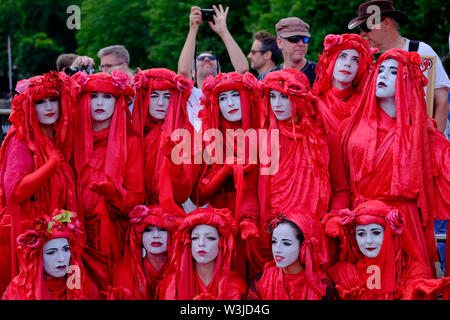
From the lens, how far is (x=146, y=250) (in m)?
4.05

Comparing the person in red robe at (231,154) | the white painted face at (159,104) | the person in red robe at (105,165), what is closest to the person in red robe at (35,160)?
the person in red robe at (105,165)

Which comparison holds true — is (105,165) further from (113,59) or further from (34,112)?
(113,59)

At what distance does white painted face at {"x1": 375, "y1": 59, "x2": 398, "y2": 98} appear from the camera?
410 centimetres

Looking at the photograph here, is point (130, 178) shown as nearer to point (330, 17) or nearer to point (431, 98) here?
point (431, 98)

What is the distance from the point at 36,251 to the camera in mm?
3664

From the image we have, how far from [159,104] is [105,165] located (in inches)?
21.5

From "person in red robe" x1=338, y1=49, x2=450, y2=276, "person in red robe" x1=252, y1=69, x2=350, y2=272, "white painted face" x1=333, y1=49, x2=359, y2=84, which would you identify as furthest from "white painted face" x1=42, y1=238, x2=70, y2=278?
"white painted face" x1=333, y1=49, x2=359, y2=84

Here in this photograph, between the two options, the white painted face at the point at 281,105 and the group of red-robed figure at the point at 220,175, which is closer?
the group of red-robed figure at the point at 220,175

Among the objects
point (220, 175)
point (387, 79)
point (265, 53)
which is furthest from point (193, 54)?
point (387, 79)

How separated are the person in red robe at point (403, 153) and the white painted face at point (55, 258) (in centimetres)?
176

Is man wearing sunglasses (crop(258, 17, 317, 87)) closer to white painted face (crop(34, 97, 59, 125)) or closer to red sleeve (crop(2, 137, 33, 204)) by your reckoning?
white painted face (crop(34, 97, 59, 125))

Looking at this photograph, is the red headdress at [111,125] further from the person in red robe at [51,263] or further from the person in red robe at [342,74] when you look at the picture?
the person in red robe at [342,74]

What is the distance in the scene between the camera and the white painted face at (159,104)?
170 inches
